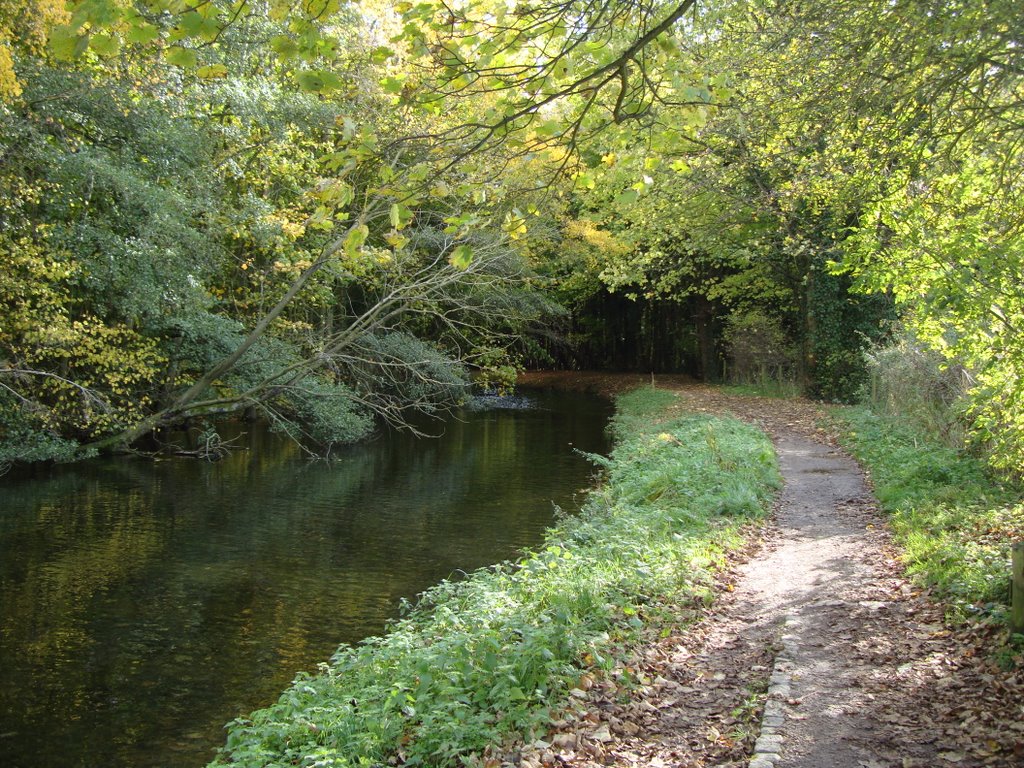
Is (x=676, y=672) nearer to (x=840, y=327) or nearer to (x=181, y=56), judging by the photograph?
(x=181, y=56)

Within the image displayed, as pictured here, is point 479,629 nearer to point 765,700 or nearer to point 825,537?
point 765,700

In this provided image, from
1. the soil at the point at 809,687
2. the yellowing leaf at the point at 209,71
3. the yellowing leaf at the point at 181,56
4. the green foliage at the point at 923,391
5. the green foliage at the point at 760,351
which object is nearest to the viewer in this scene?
the yellowing leaf at the point at 181,56

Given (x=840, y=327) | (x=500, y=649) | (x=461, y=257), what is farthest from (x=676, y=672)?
(x=840, y=327)

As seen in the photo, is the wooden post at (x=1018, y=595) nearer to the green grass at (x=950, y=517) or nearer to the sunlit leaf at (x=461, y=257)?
the green grass at (x=950, y=517)

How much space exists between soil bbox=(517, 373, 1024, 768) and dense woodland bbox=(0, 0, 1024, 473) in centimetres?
253

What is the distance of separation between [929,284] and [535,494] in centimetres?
A: 892

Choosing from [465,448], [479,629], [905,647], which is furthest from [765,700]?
[465,448]

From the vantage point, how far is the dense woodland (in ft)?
16.4

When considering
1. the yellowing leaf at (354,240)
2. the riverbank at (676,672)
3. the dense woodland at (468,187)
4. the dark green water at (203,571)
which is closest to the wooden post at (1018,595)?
the riverbank at (676,672)

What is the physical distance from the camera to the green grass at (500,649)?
5.37 m

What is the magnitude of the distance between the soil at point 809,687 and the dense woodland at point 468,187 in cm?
253

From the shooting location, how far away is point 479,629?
6992mm

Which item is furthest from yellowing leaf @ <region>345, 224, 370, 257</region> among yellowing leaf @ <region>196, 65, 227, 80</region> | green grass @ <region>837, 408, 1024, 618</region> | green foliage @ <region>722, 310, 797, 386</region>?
green foliage @ <region>722, 310, 797, 386</region>

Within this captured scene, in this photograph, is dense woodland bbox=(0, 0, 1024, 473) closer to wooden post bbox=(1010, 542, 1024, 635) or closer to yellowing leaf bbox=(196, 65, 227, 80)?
yellowing leaf bbox=(196, 65, 227, 80)
